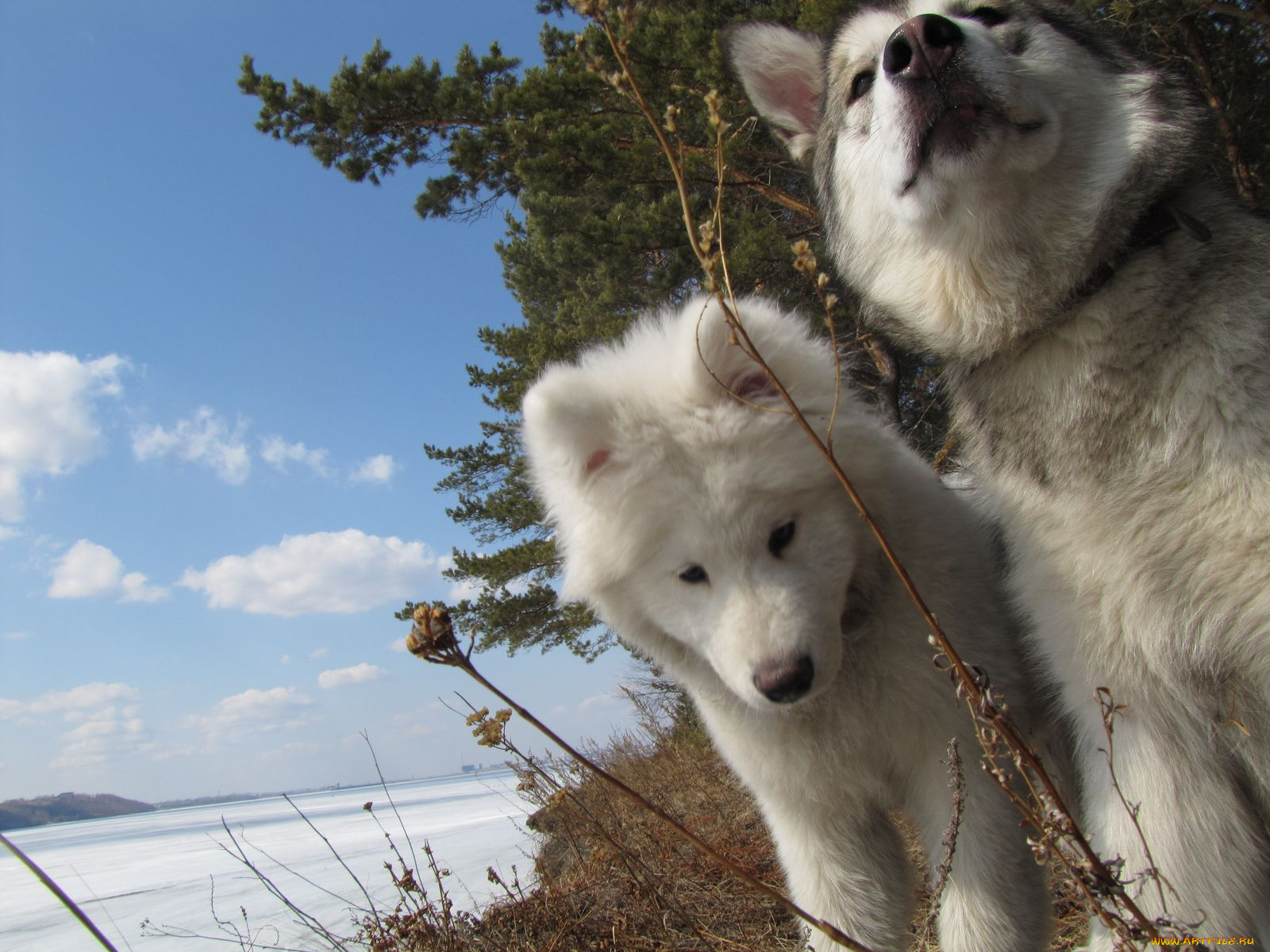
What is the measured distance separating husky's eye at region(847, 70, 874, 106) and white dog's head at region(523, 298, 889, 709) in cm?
77

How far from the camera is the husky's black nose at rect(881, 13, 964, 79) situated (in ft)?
7.07

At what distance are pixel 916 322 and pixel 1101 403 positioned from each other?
0.64m

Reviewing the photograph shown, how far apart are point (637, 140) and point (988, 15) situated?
6.48m

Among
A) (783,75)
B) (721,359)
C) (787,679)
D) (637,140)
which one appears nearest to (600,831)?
(787,679)

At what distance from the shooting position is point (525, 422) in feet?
8.18

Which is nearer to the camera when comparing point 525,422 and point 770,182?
point 525,422

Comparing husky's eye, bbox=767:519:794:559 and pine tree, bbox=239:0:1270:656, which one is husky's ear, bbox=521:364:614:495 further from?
pine tree, bbox=239:0:1270:656

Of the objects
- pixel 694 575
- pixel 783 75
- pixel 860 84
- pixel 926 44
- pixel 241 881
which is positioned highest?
pixel 783 75

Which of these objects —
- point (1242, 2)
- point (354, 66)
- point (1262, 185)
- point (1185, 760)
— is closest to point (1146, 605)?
point (1185, 760)

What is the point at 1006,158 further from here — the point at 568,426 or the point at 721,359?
the point at 568,426

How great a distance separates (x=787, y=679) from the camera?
209 cm

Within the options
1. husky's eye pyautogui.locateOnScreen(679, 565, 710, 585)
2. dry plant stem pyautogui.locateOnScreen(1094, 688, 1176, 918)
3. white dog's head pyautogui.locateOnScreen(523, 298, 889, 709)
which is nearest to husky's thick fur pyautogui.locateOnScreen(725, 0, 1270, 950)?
dry plant stem pyautogui.locateOnScreen(1094, 688, 1176, 918)

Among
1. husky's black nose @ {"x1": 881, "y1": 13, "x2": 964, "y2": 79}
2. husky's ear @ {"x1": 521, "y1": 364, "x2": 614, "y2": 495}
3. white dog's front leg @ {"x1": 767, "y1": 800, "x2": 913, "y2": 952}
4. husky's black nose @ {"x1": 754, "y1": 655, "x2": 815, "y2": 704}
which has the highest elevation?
husky's black nose @ {"x1": 881, "y1": 13, "x2": 964, "y2": 79}

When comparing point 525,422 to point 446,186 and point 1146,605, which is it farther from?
point 446,186
